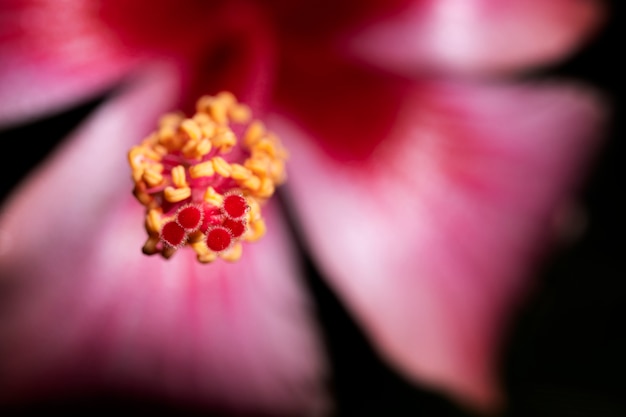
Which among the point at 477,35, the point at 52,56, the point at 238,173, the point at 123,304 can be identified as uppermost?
the point at 477,35

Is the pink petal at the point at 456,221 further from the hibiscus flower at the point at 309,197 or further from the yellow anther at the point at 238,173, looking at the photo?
the yellow anther at the point at 238,173

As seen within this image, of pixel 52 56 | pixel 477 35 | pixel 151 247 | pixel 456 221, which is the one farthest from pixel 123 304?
pixel 477 35

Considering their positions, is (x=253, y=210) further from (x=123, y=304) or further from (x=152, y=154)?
(x=123, y=304)

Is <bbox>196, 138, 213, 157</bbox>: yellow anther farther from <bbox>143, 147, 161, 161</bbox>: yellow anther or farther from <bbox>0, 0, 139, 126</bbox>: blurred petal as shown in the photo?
<bbox>0, 0, 139, 126</bbox>: blurred petal

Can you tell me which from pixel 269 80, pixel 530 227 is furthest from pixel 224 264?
pixel 530 227

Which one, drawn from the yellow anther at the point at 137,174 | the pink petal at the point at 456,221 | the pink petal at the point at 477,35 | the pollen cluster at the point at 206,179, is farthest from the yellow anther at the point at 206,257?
the pink petal at the point at 477,35

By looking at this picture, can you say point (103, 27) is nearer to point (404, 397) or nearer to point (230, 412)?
point (230, 412)

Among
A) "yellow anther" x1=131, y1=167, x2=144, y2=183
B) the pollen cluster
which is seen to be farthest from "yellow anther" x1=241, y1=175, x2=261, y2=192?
"yellow anther" x1=131, y1=167, x2=144, y2=183
